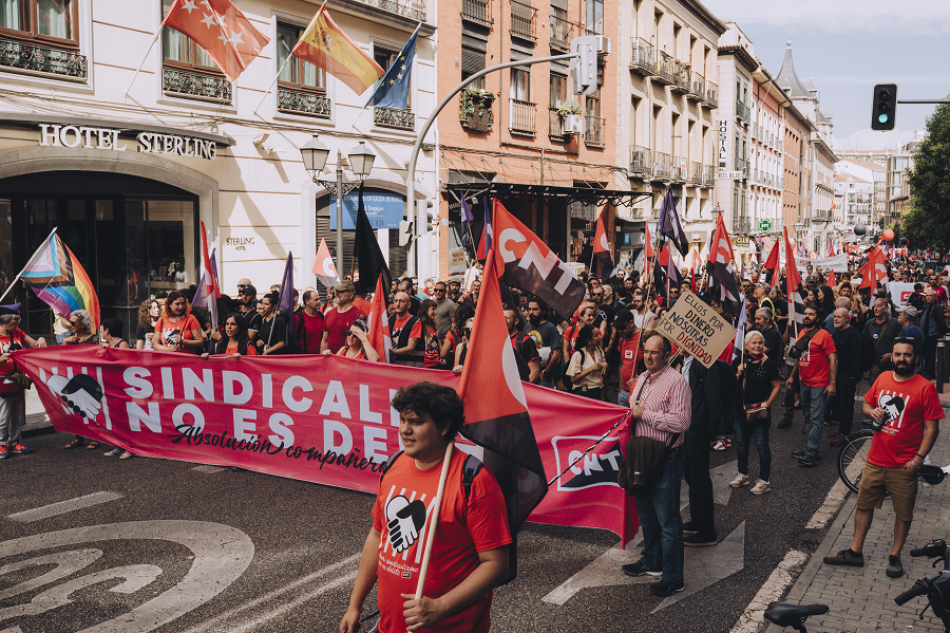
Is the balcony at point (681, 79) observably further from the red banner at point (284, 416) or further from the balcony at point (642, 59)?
the red banner at point (284, 416)

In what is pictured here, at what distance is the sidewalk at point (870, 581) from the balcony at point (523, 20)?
2040 cm

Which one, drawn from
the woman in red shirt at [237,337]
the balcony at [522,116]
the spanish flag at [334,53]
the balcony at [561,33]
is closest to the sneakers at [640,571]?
the woman in red shirt at [237,337]

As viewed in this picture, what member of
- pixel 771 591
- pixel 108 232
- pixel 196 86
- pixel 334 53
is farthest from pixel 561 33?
pixel 771 591

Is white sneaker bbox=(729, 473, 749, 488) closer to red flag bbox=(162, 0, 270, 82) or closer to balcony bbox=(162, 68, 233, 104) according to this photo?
red flag bbox=(162, 0, 270, 82)

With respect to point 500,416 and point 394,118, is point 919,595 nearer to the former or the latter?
point 500,416

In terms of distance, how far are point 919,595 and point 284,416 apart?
5.65 m

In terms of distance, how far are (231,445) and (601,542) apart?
383 cm

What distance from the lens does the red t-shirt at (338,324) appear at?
32.1 ft

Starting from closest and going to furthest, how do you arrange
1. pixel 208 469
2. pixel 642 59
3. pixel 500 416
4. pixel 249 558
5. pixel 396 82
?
1. pixel 500 416
2. pixel 249 558
3. pixel 208 469
4. pixel 396 82
5. pixel 642 59

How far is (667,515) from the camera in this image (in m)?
5.36

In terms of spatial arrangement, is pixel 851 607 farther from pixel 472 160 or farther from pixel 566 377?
pixel 472 160

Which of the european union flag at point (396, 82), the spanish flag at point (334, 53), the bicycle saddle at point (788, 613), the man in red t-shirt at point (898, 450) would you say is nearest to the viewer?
the bicycle saddle at point (788, 613)

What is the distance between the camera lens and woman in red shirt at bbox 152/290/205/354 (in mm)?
9453

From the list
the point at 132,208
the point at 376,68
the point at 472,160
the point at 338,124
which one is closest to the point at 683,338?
the point at 376,68
